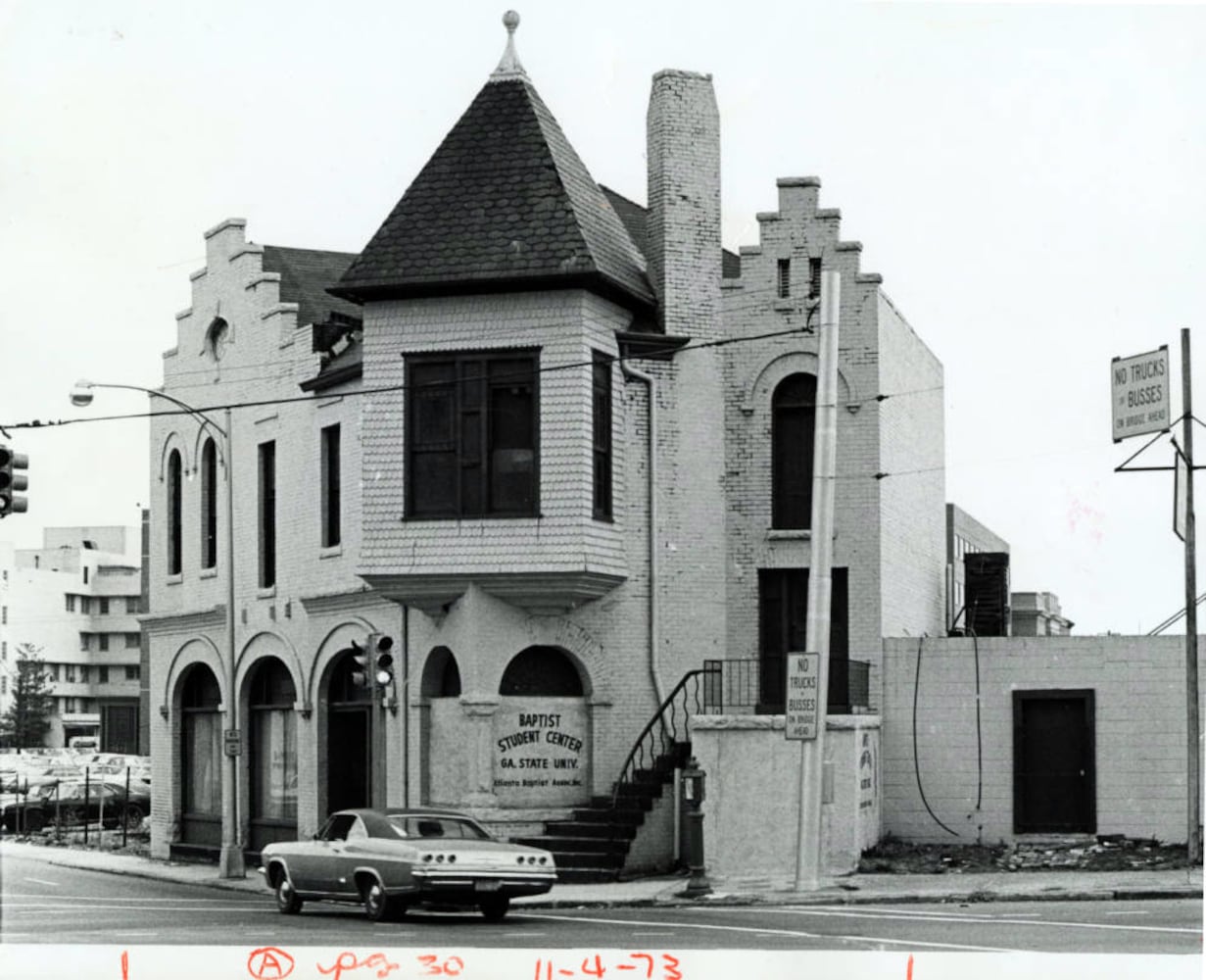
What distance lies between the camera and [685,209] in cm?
3141

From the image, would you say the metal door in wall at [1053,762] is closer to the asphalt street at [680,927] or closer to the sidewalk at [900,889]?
the sidewalk at [900,889]

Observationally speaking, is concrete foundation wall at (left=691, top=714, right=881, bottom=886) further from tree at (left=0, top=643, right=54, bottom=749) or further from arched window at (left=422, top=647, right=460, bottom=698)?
tree at (left=0, top=643, right=54, bottom=749)

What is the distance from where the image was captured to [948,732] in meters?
31.1

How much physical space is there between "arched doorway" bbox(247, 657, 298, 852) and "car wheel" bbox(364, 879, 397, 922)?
38.3ft

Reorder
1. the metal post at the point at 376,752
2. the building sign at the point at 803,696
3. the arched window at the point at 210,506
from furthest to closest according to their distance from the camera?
the arched window at the point at 210,506
the metal post at the point at 376,752
the building sign at the point at 803,696

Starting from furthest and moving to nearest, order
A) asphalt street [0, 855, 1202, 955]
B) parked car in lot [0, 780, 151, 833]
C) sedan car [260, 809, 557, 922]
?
parked car in lot [0, 780, 151, 833], sedan car [260, 809, 557, 922], asphalt street [0, 855, 1202, 955]

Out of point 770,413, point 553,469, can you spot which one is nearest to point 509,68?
point 553,469

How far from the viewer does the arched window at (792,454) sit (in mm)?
31594

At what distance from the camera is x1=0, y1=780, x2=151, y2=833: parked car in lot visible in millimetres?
53062

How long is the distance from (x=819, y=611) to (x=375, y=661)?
805 centimetres

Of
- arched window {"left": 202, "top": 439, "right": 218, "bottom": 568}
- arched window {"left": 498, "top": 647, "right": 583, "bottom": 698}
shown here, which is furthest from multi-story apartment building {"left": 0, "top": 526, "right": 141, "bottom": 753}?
arched window {"left": 498, "top": 647, "right": 583, "bottom": 698}

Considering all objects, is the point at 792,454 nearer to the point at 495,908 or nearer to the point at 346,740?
the point at 346,740

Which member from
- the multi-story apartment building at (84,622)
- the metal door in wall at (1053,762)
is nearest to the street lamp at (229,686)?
the metal door in wall at (1053,762)

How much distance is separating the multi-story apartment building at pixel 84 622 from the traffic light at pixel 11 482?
82.2m
